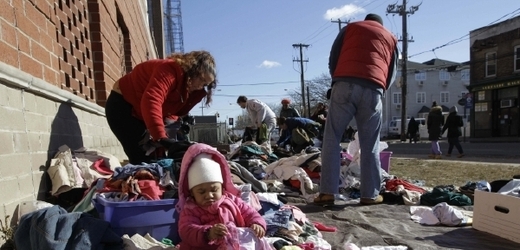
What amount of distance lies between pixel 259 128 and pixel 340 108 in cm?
557

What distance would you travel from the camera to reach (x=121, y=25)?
288 inches

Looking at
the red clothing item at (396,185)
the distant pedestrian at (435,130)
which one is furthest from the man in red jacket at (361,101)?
the distant pedestrian at (435,130)

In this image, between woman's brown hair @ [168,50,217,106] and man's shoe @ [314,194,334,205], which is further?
man's shoe @ [314,194,334,205]

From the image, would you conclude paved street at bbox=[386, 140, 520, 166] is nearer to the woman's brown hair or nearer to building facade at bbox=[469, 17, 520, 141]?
building facade at bbox=[469, 17, 520, 141]

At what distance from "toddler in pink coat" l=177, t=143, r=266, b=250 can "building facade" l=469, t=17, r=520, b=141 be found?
2529 cm

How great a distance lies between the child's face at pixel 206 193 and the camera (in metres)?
1.97

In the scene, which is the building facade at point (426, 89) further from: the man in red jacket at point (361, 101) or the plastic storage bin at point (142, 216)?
the plastic storage bin at point (142, 216)

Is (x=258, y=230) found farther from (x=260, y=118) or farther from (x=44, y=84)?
(x=260, y=118)

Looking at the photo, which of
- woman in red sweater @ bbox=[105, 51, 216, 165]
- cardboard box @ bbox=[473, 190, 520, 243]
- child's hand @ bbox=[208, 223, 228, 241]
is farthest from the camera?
woman in red sweater @ bbox=[105, 51, 216, 165]

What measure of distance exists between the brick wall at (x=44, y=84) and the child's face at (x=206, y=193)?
3.45 ft

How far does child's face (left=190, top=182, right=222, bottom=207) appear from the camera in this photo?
77.4 inches

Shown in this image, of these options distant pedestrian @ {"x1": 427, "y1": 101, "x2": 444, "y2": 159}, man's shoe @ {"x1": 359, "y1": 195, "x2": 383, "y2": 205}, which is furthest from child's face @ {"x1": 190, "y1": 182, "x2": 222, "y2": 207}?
distant pedestrian @ {"x1": 427, "y1": 101, "x2": 444, "y2": 159}

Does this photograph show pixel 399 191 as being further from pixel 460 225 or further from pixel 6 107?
pixel 6 107

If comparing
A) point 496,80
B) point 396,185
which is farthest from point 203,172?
point 496,80
